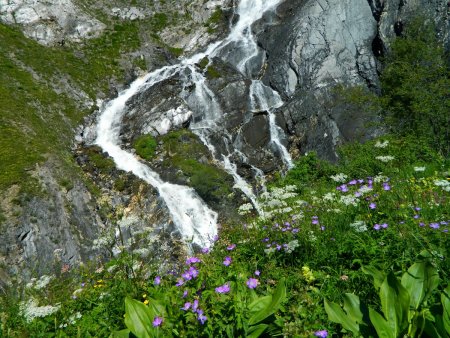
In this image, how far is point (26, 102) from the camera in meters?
20.2

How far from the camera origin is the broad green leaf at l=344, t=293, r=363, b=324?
237 cm

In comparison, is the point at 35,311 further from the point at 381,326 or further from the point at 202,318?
the point at 381,326

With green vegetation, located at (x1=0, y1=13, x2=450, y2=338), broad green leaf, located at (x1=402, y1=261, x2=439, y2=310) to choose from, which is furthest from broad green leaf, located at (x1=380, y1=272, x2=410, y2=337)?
broad green leaf, located at (x1=402, y1=261, x2=439, y2=310)

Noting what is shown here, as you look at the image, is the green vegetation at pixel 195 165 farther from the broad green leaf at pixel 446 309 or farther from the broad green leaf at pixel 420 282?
the broad green leaf at pixel 446 309

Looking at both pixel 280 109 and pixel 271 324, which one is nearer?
pixel 271 324

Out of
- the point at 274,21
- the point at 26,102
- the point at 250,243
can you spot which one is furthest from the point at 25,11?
the point at 250,243

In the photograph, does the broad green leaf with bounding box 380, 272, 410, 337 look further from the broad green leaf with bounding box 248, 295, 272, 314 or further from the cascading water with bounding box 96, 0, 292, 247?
the cascading water with bounding box 96, 0, 292, 247

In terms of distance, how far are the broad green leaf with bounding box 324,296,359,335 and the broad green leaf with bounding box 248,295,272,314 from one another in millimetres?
395

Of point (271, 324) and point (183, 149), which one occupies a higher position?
point (271, 324)

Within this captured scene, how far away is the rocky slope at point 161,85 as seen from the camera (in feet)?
43.9

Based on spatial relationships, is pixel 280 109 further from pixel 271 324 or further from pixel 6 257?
pixel 271 324

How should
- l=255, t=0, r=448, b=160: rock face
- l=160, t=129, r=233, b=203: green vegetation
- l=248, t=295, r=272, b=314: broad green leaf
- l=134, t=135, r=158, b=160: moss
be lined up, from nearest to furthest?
l=248, t=295, r=272, b=314: broad green leaf < l=160, t=129, r=233, b=203: green vegetation < l=134, t=135, r=158, b=160: moss < l=255, t=0, r=448, b=160: rock face

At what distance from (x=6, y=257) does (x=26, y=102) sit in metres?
12.2

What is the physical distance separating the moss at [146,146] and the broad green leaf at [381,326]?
17.5 metres
